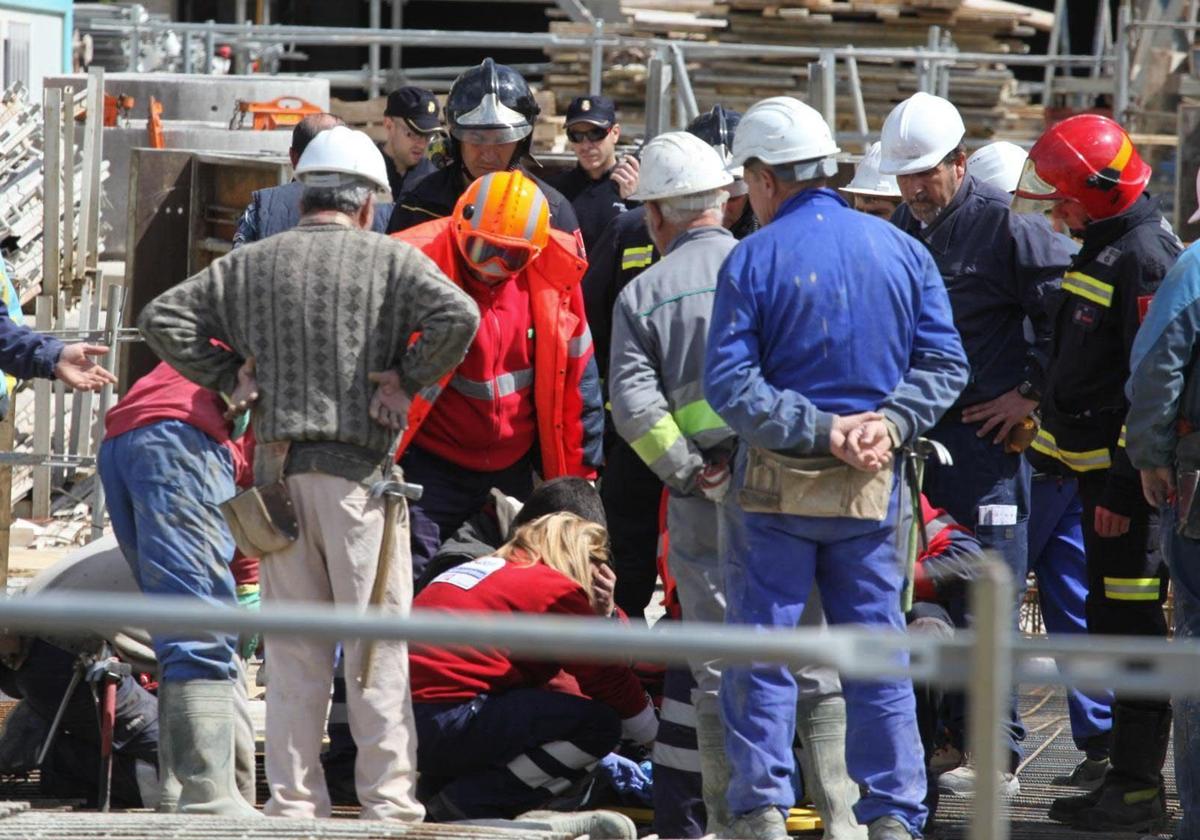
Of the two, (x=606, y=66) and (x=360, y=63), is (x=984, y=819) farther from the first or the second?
(x=360, y=63)

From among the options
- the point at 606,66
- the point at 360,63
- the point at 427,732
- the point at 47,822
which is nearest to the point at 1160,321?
the point at 427,732

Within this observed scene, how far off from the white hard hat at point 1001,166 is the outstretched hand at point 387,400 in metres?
3.32

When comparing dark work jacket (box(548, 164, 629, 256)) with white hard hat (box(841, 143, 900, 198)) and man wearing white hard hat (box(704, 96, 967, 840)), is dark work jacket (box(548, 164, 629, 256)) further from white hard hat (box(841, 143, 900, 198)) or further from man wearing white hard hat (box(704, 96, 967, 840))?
man wearing white hard hat (box(704, 96, 967, 840))

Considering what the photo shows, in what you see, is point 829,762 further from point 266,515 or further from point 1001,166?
point 1001,166

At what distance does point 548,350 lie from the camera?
618cm

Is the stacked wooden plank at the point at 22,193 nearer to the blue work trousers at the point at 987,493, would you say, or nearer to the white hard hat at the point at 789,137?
the blue work trousers at the point at 987,493

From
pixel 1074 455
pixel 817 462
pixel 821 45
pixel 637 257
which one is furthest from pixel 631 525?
pixel 821 45

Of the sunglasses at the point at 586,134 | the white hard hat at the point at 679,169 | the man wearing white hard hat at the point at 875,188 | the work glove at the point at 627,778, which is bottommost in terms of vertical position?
the work glove at the point at 627,778

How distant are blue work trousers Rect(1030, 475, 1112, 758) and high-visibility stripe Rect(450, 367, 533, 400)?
6.15 ft

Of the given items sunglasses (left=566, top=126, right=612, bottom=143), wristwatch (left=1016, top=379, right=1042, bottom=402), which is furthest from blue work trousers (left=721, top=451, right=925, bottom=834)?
sunglasses (left=566, top=126, right=612, bottom=143)

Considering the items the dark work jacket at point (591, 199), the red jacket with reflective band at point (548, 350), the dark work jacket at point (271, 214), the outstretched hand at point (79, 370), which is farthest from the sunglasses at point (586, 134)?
the outstretched hand at point (79, 370)

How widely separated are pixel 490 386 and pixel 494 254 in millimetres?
458

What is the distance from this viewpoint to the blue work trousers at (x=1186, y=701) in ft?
Result: 16.6

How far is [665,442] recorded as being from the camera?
5.20 meters
